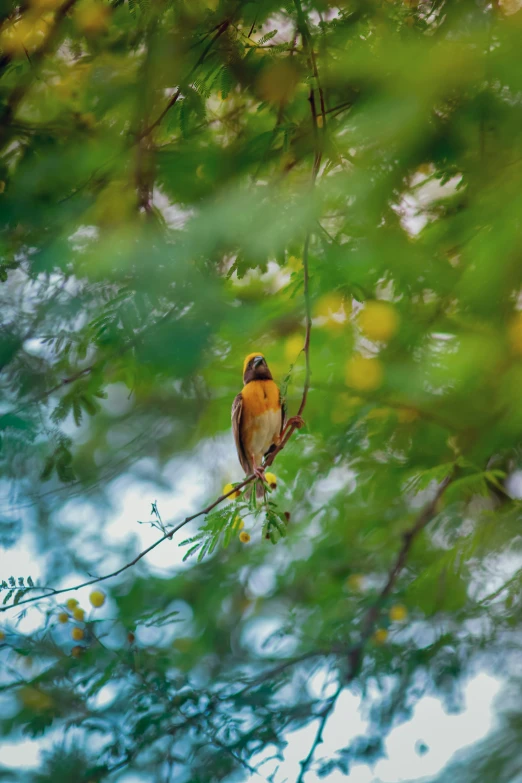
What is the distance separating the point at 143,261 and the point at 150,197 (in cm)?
48

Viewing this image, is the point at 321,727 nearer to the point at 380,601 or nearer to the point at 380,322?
the point at 380,601

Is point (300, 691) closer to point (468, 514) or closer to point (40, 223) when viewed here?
point (468, 514)

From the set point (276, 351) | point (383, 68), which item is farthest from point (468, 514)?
point (383, 68)

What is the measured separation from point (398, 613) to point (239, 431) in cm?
94

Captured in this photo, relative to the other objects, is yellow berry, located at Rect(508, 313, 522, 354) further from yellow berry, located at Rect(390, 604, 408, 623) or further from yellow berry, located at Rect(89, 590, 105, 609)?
yellow berry, located at Rect(89, 590, 105, 609)

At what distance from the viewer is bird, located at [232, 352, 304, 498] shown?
2.82 m

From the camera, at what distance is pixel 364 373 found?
2525 mm

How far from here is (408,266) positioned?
2197 millimetres

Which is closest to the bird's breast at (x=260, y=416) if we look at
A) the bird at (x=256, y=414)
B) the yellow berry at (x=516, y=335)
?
the bird at (x=256, y=414)

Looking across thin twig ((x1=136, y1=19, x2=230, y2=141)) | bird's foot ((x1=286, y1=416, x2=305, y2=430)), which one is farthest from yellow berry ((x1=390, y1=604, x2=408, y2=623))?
thin twig ((x1=136, y1=19, x2=230, y2=141))

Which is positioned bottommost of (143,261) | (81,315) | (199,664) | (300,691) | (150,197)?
(300,691)

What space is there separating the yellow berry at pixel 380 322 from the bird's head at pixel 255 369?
377 mm

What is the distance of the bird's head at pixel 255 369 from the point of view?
2695 mm

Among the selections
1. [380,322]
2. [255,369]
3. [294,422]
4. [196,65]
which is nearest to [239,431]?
[255,369]
